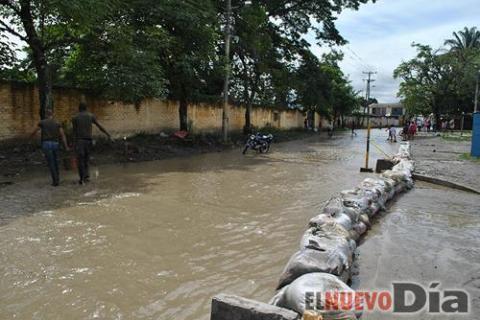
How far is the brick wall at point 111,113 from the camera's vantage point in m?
11.8

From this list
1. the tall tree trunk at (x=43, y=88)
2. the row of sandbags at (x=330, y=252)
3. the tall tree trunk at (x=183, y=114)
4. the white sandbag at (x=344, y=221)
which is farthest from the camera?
the tall tree trunk at (x=183, y=114)

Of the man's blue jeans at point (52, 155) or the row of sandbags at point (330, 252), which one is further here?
the man's blue jeans at point (52, 155)

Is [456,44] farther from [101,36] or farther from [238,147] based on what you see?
[101,36]

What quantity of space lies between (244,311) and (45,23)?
12009 mm

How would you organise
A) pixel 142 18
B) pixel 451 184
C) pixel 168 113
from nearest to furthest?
pixel 451 184 → pixel 142 18 → pixel 168 113

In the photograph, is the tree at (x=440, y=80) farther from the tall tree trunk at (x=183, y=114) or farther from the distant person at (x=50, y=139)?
the distant person at (x=50, y=139)

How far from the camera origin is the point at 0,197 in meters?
7.09

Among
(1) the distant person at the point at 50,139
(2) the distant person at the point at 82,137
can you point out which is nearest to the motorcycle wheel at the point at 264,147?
(2) the distant person at the point at 82,137

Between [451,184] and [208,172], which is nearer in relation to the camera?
[451,184]

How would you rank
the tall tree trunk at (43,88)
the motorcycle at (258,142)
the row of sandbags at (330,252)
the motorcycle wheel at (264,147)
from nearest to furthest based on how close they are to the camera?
1. the row of sandbags at (330,252)
2. the tall tree trunk at (43,88)
3. the motorcycle at (258,142)
4. the motorcycle wheel at (264,147)

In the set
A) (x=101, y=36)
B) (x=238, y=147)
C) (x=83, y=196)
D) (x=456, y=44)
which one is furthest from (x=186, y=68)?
(x=456, y=44)

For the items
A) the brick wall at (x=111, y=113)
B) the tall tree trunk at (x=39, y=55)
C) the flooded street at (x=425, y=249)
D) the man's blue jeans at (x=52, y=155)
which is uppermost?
the tall tree trunk at (x=39, y=55)

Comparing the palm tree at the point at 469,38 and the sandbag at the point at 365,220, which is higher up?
the palm tree at the point at 469,38

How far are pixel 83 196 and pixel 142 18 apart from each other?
8424 millimetres
